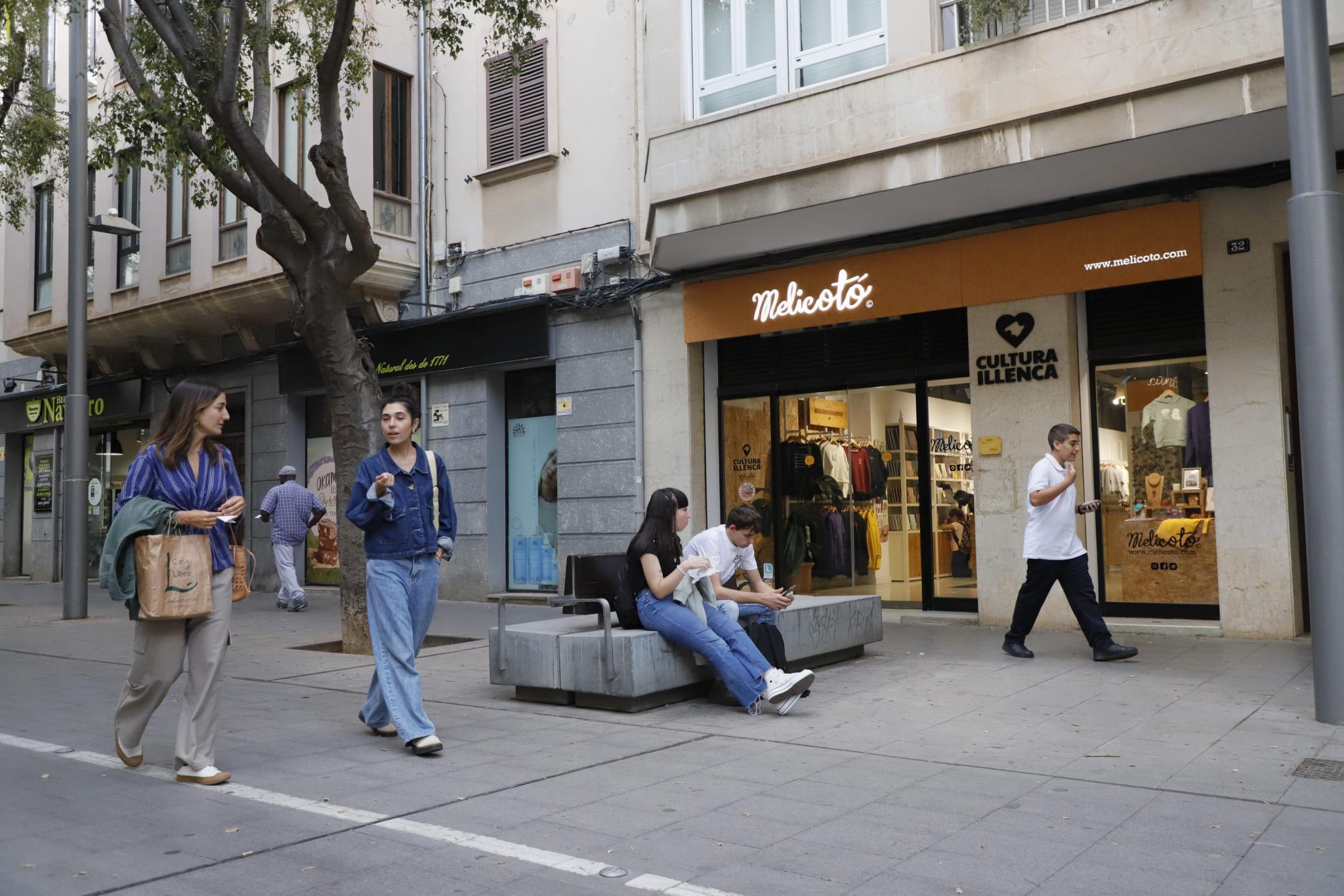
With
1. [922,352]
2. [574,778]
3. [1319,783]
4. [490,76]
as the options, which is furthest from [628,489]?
[1319,783]

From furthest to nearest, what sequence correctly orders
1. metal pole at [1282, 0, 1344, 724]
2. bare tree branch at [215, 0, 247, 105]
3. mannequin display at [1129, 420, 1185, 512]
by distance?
1. mannequin display at [1129, 420, 1185, 512]
2. bare tree branch at [215, 0, 247, 105]
3. metal pole at [1282, 0, 1344, 724]

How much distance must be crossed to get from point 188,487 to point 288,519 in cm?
1070

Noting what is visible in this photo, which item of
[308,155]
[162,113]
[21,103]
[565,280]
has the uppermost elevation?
[21,103]

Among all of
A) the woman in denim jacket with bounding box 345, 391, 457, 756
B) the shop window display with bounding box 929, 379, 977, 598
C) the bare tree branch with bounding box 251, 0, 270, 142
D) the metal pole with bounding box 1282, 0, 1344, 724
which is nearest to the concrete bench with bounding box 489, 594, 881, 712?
the woman in denim jacket with bounding box 345, 391, 457, 756

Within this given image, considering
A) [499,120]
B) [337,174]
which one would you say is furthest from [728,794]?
[499,120]

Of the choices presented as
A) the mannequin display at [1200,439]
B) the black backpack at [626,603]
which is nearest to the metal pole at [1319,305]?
the black backpack at [626,603]

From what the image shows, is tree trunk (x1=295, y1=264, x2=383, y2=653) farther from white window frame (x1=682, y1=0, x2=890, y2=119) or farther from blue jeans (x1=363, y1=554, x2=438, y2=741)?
white window frame (x1=682, y1=0, x2=890, y2=119)

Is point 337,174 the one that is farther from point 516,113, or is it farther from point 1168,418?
point 1168,418

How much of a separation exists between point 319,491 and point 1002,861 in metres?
15.7

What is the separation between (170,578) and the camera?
5309 millimetres

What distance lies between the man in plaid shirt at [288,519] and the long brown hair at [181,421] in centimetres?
1005

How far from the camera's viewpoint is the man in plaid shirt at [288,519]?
1527cm

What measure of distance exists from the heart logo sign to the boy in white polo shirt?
2.53 m

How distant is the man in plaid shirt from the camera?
15273 millimetres
